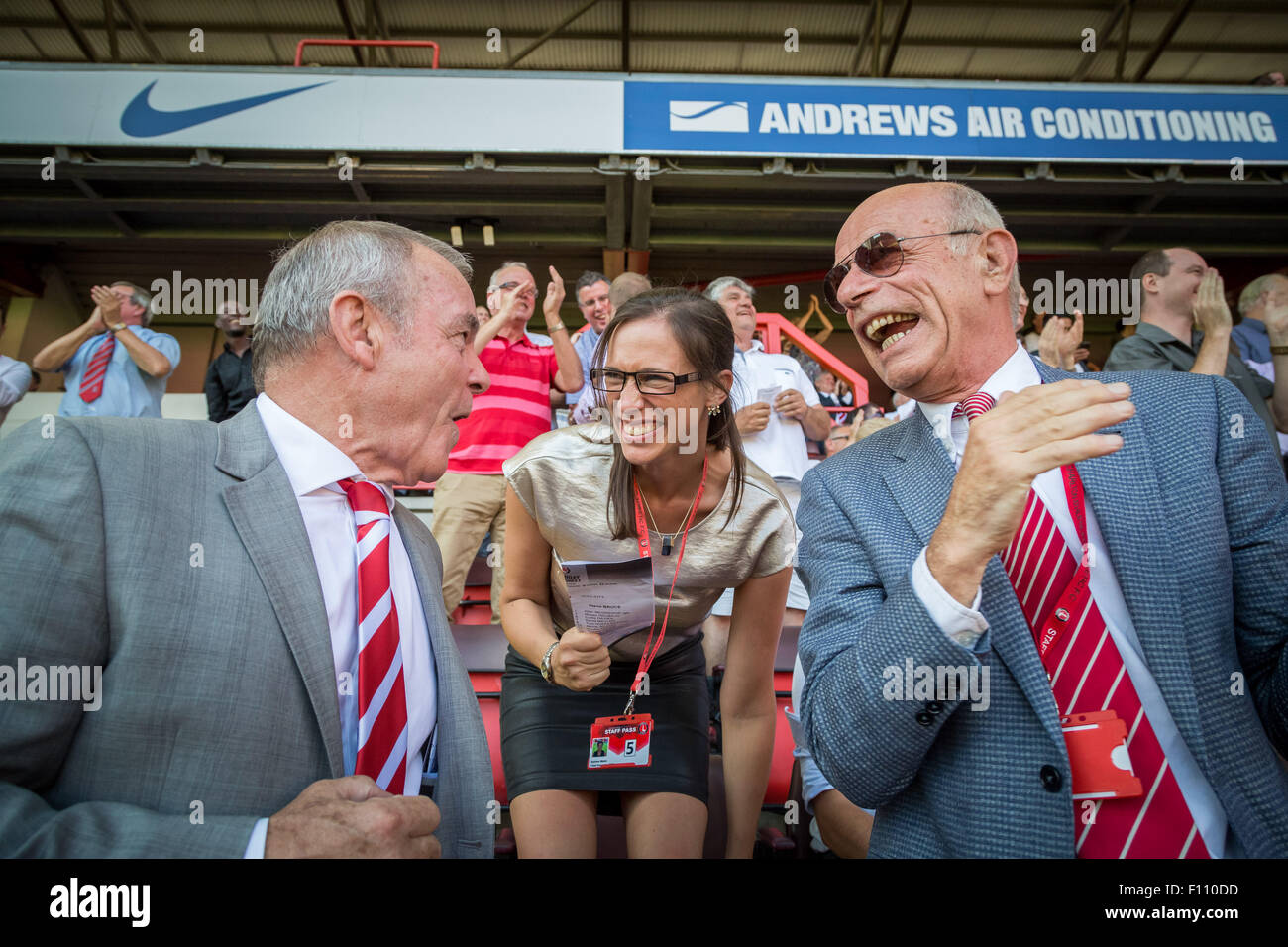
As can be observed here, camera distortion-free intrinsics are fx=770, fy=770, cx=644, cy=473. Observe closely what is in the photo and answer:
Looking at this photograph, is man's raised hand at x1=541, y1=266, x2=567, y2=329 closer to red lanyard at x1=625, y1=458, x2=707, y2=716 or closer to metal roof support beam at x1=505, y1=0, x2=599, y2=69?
red lanyard at x1=625, y1=458, x2=707, y2=716

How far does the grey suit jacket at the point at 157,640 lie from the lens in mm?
859

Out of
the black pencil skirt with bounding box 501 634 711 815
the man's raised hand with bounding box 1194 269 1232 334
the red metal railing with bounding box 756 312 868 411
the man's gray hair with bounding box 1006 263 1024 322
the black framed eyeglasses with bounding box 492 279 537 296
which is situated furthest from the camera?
the red metal railing with bounding box 756 312 868 411

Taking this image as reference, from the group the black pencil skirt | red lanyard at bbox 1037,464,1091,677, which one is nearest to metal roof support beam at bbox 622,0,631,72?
the black pencil skirt

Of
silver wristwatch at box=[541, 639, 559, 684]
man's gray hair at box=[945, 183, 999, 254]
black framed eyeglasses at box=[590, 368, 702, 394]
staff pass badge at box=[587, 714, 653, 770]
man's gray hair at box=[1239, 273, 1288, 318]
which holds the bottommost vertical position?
staff pass badge at box=[587, 714, 653, 770]

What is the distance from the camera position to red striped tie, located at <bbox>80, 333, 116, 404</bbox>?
4363 mm

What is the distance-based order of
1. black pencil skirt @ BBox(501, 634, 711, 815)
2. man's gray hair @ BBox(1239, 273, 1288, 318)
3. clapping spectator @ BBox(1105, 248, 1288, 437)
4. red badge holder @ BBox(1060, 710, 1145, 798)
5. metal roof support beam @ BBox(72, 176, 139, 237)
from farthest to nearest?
metal roof support beam @ BBox(72, 176, 139, 237) → man's gray hair @ BBox(1239, 273, 1288, 318) → clapping spectator @ BBox(1105, 248, 1288, 437) → black pencil skirt @ BBox(501, 634, 711, 815) → red badge holder @ BBox(1060, 710, 1145, 798)

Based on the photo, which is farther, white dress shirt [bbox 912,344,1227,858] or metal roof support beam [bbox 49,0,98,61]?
metal roof support beam [bbox 49,0,98,61]

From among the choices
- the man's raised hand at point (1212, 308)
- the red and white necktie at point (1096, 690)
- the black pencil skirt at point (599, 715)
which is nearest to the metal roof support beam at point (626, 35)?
the man's raised hand at point (1212, 308)

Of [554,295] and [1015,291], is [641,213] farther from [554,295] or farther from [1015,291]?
[1015,291]

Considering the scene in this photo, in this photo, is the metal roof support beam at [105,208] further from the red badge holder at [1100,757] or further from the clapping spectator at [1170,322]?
the red badge holder at [1100,757]

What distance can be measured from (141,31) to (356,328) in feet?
36.1

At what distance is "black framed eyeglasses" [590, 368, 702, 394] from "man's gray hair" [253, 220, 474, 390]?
2.27 feet

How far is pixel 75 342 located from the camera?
439 cm
